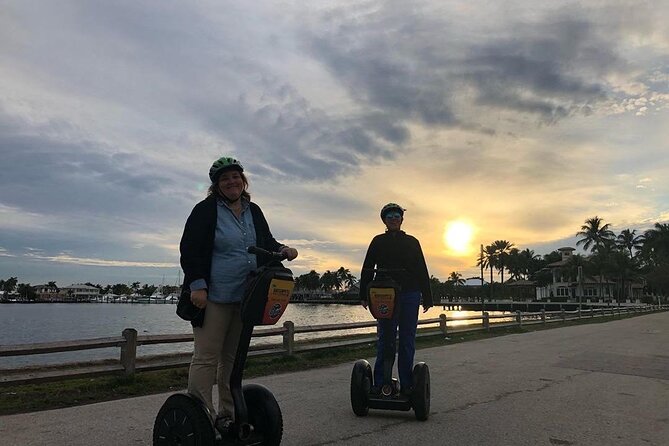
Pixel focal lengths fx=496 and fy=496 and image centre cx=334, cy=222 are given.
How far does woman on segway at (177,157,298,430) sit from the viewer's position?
2986 mm

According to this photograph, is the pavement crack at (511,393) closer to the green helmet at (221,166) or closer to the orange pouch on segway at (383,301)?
the orange pouch on segway at (383,301)

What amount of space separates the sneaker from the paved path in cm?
102

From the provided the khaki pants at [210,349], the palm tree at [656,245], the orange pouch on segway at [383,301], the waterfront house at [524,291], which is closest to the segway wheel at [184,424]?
the khaki pants at [210,349]

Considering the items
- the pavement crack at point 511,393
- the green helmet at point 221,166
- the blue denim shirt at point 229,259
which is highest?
the green helmet at point 221,166

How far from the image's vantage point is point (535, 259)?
124m

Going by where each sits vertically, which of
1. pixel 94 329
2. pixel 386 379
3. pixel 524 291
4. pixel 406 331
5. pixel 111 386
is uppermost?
pixel 524 291

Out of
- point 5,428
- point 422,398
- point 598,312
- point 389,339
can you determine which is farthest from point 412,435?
point 598,312

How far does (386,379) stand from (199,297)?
251 centimetres

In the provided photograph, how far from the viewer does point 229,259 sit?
10.2 ft

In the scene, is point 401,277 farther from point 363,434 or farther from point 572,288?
point 572,288

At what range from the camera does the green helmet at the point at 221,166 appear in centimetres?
320

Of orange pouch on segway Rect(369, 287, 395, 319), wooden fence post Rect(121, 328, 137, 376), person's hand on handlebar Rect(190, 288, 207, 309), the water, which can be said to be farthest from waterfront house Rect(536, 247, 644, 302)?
person's hand on handlebar Rect(190, 288, 207, 309)

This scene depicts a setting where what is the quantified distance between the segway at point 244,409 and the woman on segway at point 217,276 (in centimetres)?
10

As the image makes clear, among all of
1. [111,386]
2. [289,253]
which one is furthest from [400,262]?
[111,386]
